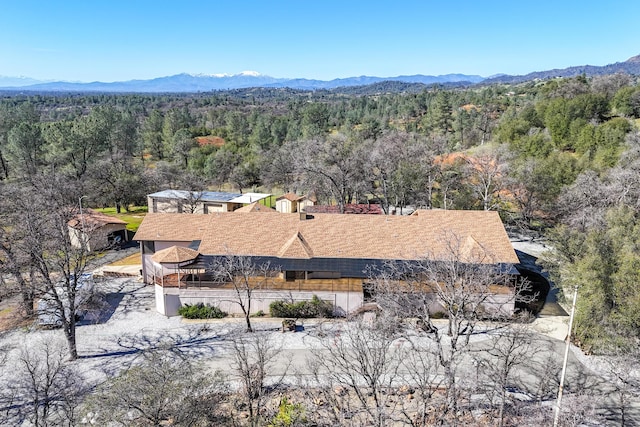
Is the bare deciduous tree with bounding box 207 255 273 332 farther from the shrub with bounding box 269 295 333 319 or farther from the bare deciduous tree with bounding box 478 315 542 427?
the bare deciduous tree with bounding box 478 315 542 427

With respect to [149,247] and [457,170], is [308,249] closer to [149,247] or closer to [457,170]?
[149,247]

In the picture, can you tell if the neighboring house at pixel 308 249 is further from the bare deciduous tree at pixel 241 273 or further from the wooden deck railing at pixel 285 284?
the bare deciduous tree at pixel 241 273

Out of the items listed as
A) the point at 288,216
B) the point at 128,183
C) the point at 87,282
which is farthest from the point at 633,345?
the point at 128,183

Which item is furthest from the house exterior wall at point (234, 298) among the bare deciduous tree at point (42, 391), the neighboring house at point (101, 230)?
the neighboring house at point (101, 230)

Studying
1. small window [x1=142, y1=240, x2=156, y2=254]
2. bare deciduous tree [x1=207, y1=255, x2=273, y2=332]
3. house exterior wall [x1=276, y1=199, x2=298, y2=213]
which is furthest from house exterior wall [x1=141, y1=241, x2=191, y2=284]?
house exterior wall [x1=276, y1=199, x2=298, y2=213]

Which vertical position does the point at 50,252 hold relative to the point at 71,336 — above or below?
above

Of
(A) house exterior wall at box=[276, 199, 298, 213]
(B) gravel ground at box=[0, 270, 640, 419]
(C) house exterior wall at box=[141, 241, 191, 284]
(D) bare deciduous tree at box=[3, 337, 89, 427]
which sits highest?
(A) house exterior wall at box=[276, 199, 298, 213]

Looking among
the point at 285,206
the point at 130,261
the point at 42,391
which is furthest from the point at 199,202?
the point at 42,391
